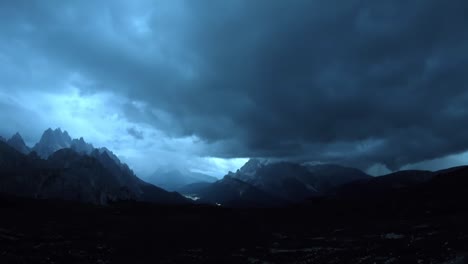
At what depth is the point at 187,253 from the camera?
188 feet

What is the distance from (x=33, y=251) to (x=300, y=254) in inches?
1362

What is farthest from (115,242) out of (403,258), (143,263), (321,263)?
(403,258)

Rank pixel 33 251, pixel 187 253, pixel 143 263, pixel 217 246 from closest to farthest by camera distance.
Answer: pixel 143 263
pixel 33 251
pixel 187 253
pixel 217 246

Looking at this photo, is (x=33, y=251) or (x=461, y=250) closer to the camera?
(x=461, y=250)

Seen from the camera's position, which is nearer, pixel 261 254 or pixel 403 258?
pixel 403 258

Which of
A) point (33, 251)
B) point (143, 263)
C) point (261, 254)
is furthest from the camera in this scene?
point (261, 254)

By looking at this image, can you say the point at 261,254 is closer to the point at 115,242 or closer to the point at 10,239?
the point at 115,242

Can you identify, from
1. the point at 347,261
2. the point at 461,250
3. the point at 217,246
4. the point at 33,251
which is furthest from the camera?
the point at 217,246

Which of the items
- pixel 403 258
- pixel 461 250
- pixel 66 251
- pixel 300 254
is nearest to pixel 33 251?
pixel 66 251

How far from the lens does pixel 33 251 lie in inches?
1944

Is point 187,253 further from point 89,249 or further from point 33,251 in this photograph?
point 33,251

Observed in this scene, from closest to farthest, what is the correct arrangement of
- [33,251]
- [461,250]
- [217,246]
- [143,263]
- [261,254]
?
[461,250] → [143,263] → [33,251] → [261,254] → [217,246]

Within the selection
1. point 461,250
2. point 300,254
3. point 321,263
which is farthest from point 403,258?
point 300,254

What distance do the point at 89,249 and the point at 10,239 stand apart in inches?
603
